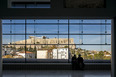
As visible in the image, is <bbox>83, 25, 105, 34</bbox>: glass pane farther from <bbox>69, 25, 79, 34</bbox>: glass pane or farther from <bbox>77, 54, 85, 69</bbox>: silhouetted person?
<bbox>77, 54, 85, 69</bbox>: silhouetted person

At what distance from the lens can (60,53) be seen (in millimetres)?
9812

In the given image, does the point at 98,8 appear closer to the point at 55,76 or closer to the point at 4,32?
the point at 55,76

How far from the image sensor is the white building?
31.9 ft

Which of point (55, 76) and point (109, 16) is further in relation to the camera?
point (55, 76)

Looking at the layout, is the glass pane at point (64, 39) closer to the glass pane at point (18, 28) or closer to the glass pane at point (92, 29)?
the glass pane at point (92, 29)

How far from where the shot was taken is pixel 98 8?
417cm

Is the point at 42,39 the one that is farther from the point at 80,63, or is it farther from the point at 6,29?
the point at 80,63

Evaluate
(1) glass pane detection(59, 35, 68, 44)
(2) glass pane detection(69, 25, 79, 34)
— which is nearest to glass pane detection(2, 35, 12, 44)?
(1) glass pane detection(59, 35, 68, 44)

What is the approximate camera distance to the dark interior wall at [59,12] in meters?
4.16

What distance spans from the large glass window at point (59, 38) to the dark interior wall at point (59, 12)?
547 cm

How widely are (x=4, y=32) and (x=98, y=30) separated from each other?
6240 millimetres

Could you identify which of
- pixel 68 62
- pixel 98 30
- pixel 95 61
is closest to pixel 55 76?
pixel 68 62

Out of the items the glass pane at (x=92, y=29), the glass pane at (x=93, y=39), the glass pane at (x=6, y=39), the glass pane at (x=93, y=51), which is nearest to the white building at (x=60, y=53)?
the glass pane at (x=93, y=51)

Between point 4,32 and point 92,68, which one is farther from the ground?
point 4,32
